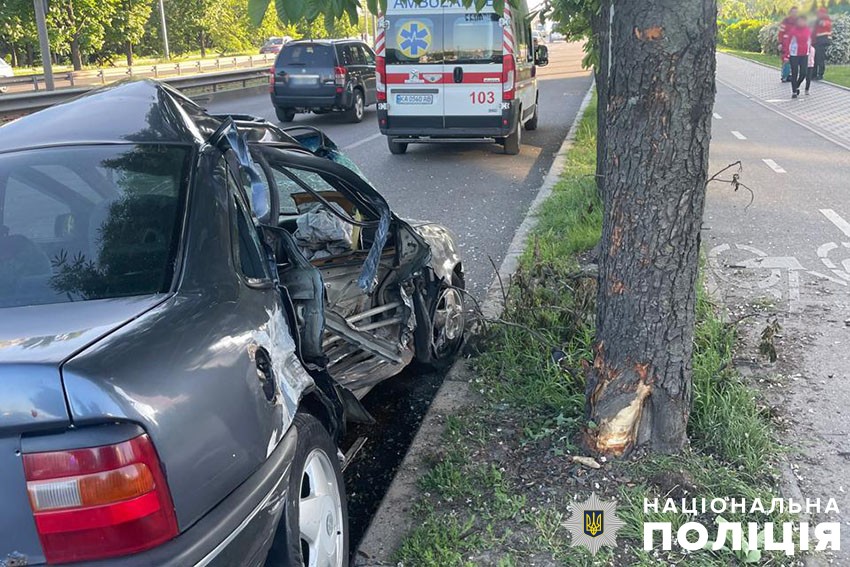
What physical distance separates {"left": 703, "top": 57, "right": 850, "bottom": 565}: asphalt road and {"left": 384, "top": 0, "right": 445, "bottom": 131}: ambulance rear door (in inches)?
169

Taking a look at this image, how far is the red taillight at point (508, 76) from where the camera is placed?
11.5 metres

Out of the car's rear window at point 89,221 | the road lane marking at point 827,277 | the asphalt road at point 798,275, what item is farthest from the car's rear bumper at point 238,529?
the road lane marking at point 827,277

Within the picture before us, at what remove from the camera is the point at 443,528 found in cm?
299

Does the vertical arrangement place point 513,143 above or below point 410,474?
above

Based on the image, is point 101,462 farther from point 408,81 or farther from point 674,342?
point 408,81

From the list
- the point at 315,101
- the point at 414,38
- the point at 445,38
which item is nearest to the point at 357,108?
the point at 315,101

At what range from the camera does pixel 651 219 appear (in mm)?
3104

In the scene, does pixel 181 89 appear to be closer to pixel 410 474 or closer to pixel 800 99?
pixel 800 99

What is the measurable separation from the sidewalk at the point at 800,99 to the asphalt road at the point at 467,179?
4772 millimetres

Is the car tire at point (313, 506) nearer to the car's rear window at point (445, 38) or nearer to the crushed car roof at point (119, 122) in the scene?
the crushed car roof at point (119, 122)

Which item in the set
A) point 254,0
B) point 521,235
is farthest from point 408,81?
point 254,0

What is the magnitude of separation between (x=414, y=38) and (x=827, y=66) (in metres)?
24.2

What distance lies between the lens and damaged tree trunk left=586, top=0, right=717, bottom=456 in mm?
2920

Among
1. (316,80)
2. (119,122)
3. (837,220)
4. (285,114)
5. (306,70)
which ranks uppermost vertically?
(306,70)
